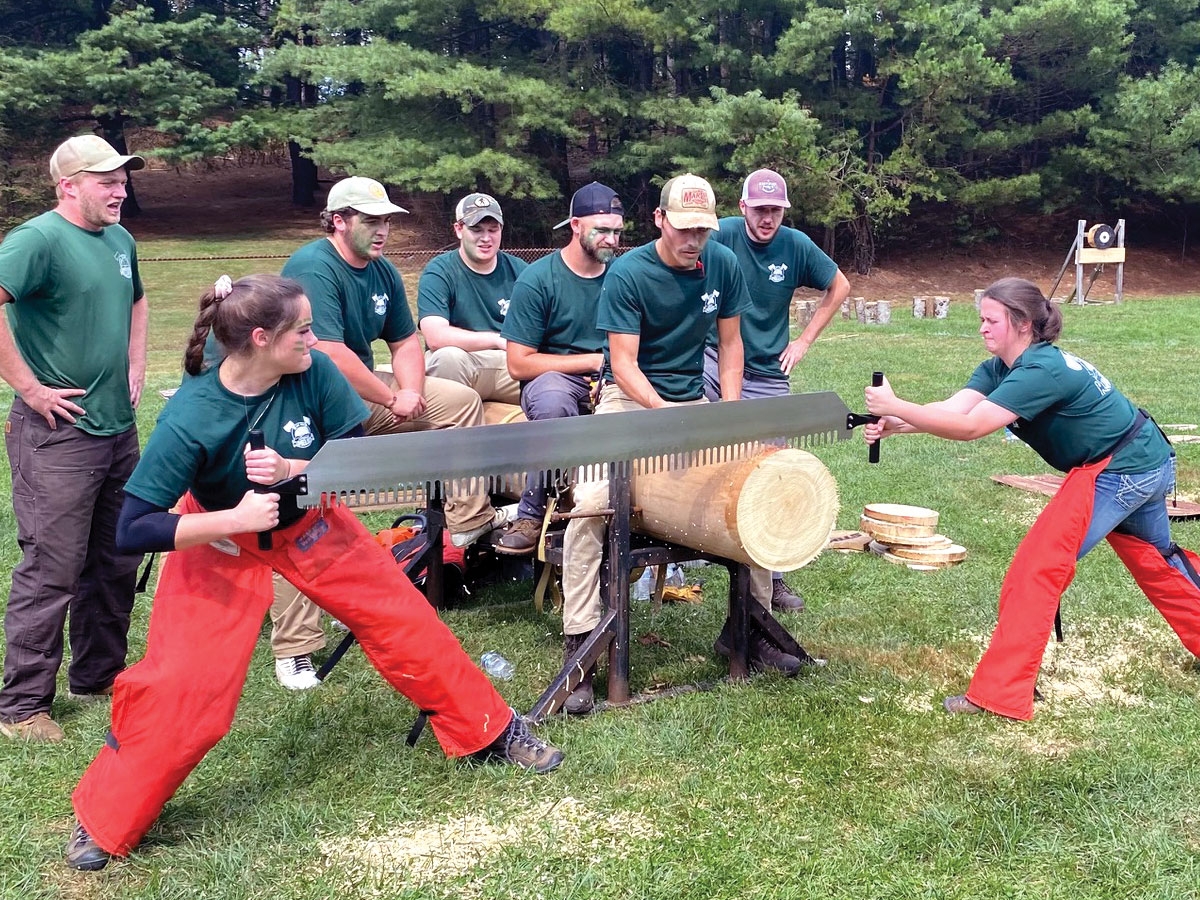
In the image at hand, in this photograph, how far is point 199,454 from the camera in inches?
134

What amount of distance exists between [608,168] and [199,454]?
28688 mm

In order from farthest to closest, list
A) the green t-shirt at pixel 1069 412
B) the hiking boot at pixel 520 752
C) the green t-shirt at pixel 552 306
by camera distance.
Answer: the green t-shirt at pixel 552 306 < the green t-shirt at pixel 1069 412 < the hiking boot at pixel 520 752

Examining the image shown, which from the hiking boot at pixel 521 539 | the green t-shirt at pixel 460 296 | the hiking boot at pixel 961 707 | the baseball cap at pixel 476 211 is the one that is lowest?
the hiking boot at pixel 961 707

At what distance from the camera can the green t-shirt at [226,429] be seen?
332 cm

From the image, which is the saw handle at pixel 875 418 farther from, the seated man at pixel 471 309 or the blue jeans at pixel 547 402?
the seated man at pixel 471 309

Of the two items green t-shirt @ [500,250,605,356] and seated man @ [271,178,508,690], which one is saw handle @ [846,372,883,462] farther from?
seated man @ [271,178,508,690]

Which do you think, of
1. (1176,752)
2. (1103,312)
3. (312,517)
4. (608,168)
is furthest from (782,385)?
(608,168)

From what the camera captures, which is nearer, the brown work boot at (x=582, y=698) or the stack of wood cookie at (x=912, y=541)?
the brown work boot at (x=582, y=698)

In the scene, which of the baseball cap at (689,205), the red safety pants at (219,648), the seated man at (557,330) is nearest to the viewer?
the red safety pants at (219,648)

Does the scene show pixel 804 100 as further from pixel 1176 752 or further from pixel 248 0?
pixel 1176 752

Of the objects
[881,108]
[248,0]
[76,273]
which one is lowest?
[76,273]

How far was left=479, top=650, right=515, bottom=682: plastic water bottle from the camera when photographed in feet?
16.6

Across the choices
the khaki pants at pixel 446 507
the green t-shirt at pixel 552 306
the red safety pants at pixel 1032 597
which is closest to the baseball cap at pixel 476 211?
the green t-shirt at pixel 552 306

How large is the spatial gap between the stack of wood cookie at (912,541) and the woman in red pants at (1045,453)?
2039 millimetres
